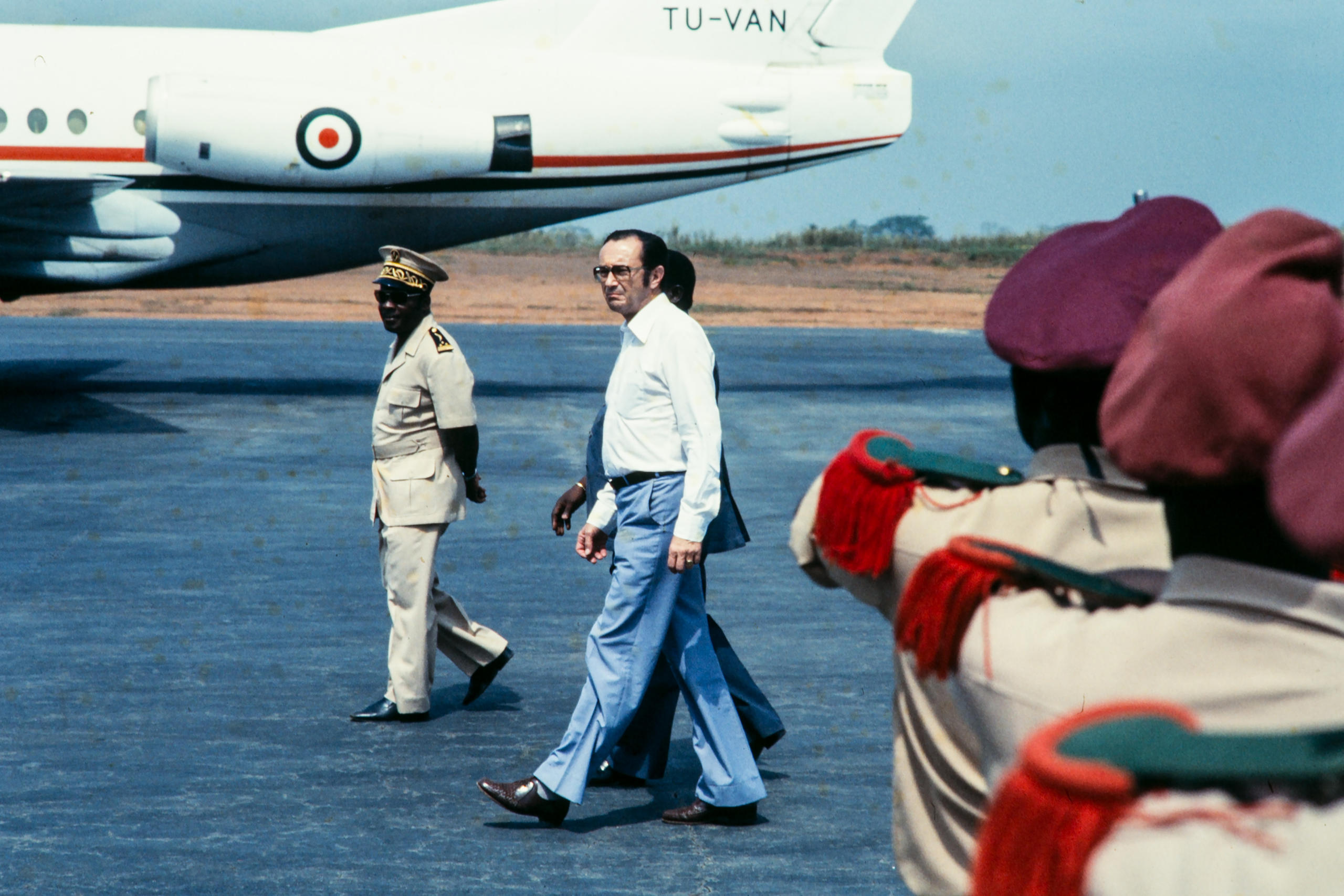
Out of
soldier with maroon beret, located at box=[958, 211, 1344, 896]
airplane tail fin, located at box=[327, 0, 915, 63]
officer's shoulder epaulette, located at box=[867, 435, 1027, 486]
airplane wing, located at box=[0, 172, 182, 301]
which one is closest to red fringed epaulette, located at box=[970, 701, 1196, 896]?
soldier with maroon beret, located at box=[958, 211, 1344, 896]

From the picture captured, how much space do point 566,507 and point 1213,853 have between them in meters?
4.52

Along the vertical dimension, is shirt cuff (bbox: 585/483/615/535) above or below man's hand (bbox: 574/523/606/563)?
above

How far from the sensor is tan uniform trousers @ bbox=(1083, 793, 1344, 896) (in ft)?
4.50

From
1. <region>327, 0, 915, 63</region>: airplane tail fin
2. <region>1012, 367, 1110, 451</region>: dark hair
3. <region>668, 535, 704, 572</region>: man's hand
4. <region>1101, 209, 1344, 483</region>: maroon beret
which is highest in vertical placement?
<region>327, 0, 915, 63</region>: airplane tail fin

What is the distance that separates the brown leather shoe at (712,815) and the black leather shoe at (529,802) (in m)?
0.37

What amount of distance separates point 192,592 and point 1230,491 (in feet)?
24.1

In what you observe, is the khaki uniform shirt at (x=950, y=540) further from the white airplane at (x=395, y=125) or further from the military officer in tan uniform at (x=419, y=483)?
the white airplane at (x=395, y=125)

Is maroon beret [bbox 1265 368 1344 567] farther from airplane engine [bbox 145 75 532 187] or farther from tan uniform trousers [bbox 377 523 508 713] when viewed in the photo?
airplane engine [bbox 145 75 532 187]

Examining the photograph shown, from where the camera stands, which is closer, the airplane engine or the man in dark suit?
the man in dark suit

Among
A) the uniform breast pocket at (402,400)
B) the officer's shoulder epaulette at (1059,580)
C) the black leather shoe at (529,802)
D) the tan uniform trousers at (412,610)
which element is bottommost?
the black leather shoe at (529,802)

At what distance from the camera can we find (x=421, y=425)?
250 inches

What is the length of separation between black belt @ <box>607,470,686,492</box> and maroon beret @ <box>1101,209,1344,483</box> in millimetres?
3233

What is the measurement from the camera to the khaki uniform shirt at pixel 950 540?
7.97 feet

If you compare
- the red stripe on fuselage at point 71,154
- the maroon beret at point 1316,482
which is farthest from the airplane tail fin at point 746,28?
the maroon beret at point 1316,482
